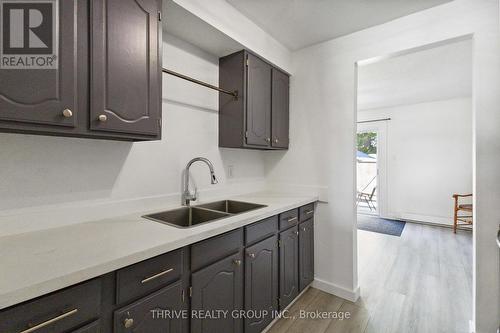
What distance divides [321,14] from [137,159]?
5.98 ft

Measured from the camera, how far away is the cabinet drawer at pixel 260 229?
1.42m

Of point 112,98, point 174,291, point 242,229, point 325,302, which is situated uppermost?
point 112,98

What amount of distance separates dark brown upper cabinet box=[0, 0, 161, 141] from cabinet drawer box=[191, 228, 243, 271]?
26.4 inches

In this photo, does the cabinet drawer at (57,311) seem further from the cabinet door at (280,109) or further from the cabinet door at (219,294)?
the cabinet door at (280,109)

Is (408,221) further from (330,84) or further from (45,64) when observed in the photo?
(45,64)

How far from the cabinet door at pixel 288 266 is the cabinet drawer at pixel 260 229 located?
151 millimetres

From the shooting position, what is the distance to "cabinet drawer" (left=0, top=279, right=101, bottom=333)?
608 millimetres

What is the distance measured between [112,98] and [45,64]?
0.84 ft

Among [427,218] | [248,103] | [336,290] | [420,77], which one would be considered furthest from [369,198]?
[248,103]

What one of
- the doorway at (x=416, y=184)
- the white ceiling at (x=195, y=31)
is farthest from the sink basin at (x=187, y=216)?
the doorway at (x=416, y=184)

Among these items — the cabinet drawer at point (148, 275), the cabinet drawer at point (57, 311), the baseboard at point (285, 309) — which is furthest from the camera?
the baseboard at point (285, 309)

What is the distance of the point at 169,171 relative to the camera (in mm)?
Result: 1693

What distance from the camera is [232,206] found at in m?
2.00

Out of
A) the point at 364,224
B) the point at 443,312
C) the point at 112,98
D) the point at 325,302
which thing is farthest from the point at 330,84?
the point at 364,224
